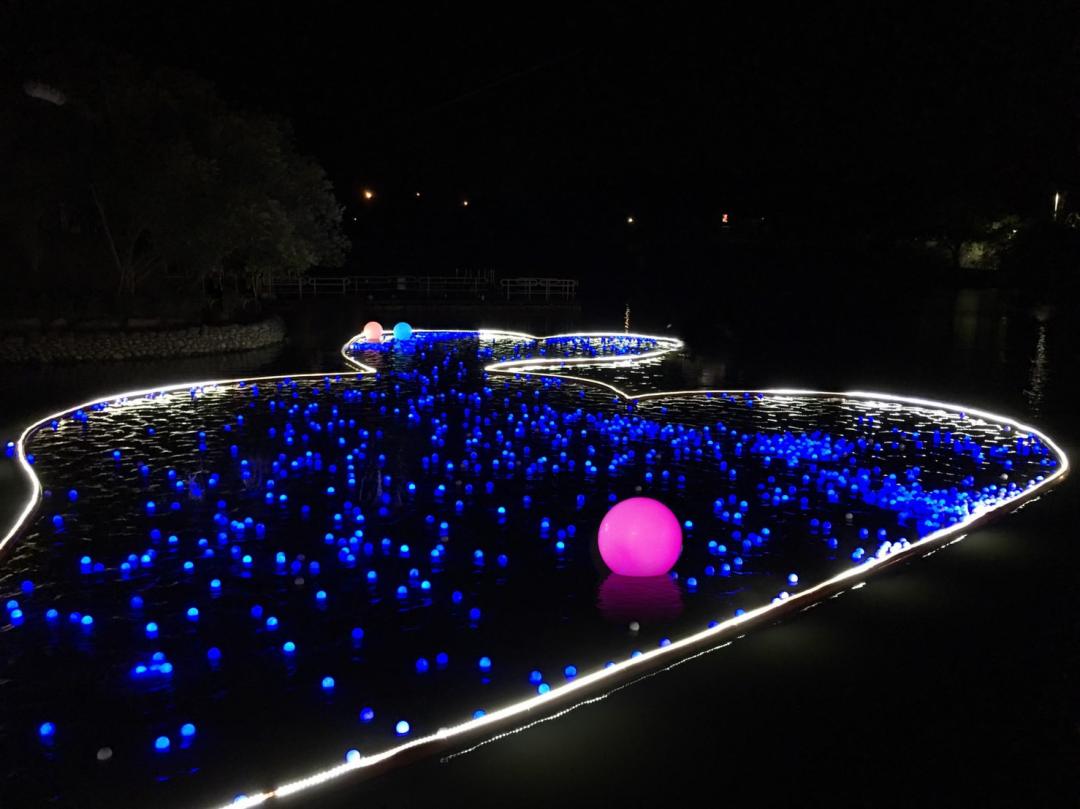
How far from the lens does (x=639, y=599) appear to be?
5734 mm

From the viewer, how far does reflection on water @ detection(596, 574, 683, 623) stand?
5469 mm

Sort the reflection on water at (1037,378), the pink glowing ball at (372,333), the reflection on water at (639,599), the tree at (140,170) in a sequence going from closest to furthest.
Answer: the reflection on water at (639,599) → the reflection on water at (1037,378) → the tree at (140,170) → the pink glowing ball at (372,333)

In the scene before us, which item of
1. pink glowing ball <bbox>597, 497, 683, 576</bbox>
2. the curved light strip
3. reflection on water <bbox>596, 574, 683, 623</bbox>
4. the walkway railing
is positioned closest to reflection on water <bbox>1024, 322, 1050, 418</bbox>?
the curved light strip

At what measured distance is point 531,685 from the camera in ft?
15.0

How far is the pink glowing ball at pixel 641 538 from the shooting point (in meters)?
5.92

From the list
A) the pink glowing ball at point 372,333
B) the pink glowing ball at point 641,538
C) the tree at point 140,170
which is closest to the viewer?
the pink glowing ball at point 641,538

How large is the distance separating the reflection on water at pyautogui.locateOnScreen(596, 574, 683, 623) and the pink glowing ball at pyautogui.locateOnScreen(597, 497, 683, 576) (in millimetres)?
82

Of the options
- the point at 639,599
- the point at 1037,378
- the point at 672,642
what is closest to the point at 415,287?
the point at 1037,378

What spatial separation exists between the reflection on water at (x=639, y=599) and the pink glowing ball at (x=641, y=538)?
0.08 m

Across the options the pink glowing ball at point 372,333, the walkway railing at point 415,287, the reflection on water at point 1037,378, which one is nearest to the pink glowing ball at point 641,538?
the reflection on water at point 1037,378

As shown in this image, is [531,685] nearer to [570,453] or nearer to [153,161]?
[570,453]

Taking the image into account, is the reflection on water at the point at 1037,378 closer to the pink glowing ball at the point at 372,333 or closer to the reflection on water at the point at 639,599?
the reflection on water at the point at 639,599

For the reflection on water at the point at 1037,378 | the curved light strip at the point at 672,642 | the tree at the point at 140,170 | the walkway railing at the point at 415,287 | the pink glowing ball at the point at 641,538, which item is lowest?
the reflection on water at the point at 1037,378

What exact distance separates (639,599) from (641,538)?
0.42 metres
